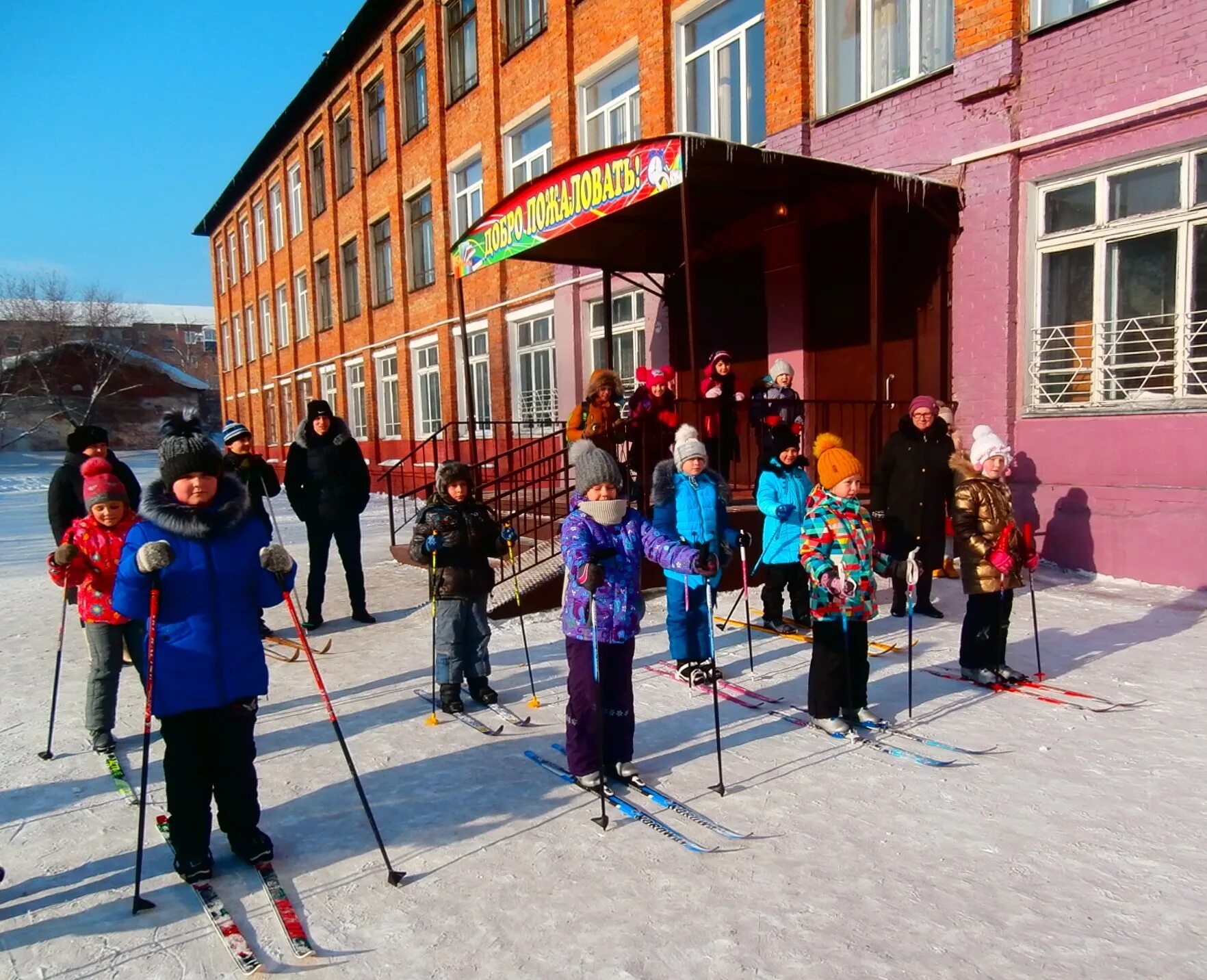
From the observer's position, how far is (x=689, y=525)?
204 inches

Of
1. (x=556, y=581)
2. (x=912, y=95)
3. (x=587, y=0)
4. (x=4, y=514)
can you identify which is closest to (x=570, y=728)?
(x=556, y=581)

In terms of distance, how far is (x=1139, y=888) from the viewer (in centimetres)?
279

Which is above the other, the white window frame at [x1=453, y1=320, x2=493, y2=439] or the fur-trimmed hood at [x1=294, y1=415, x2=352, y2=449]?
the white window frame at [x1=453, y1=320, x2=493, y2=439]

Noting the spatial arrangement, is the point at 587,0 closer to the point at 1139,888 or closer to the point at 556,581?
the point at 556,581

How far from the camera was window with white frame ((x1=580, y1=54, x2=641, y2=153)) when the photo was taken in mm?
12344

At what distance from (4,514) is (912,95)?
20.2 meters

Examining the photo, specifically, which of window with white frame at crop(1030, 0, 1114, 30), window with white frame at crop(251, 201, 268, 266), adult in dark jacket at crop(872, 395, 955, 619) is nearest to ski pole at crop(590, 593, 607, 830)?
adult in dark jacket at crop(872, 395, 955, 619)

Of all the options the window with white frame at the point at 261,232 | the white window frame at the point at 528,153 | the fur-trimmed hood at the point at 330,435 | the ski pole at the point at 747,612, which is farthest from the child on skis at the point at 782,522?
the window with white frame at the point at 261,232

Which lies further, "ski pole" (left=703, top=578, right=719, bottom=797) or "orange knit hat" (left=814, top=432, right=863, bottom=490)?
"orange knit hat" (left=814, top=432, right=863, bottom=490)

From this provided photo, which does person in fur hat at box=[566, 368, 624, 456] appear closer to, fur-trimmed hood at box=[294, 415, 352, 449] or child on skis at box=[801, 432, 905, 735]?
fur-trimmed hood at box=[294, 415, 352, 449]

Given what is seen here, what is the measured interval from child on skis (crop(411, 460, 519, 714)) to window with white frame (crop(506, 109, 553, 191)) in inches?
422

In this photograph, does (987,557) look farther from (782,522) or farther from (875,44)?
(875,44)

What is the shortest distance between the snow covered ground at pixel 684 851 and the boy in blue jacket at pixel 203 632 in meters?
0.25

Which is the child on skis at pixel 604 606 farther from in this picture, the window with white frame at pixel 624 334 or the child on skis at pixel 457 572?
the window with white frame at pixel 624 334
